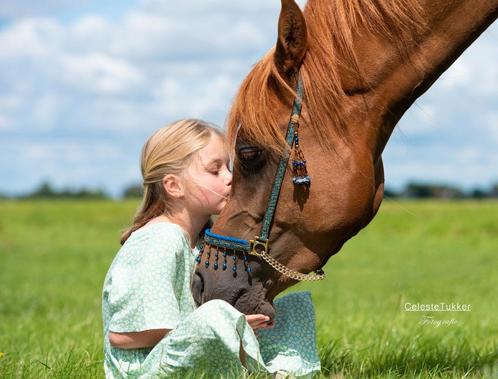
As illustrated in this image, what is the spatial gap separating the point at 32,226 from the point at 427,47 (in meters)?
28.8

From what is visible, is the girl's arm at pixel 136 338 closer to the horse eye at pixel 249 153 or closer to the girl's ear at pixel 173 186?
the girl's ear at pixel 173 186

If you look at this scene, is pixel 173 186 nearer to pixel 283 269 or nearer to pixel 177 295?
pixel 177 295

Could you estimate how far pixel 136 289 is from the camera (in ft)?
11.1

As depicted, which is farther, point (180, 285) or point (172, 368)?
point (180, 285)

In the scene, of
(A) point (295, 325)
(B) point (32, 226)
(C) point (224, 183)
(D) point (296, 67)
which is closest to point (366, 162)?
(D) point (296, 67)

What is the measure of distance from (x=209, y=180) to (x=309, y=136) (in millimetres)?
655

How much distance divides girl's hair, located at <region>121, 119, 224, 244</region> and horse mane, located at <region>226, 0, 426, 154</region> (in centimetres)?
41

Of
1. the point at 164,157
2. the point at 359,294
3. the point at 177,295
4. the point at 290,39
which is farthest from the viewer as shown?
the point at 359,294

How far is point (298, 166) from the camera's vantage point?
327cm

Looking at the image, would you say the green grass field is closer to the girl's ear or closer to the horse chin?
the horse chin

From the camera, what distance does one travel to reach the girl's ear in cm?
375

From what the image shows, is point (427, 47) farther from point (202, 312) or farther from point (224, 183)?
point (202, 312)

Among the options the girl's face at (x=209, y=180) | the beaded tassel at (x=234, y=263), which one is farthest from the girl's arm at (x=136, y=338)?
the girl's face at (x=209, y=180)

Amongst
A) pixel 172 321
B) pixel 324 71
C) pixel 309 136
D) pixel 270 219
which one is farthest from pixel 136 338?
pixel 324 71
